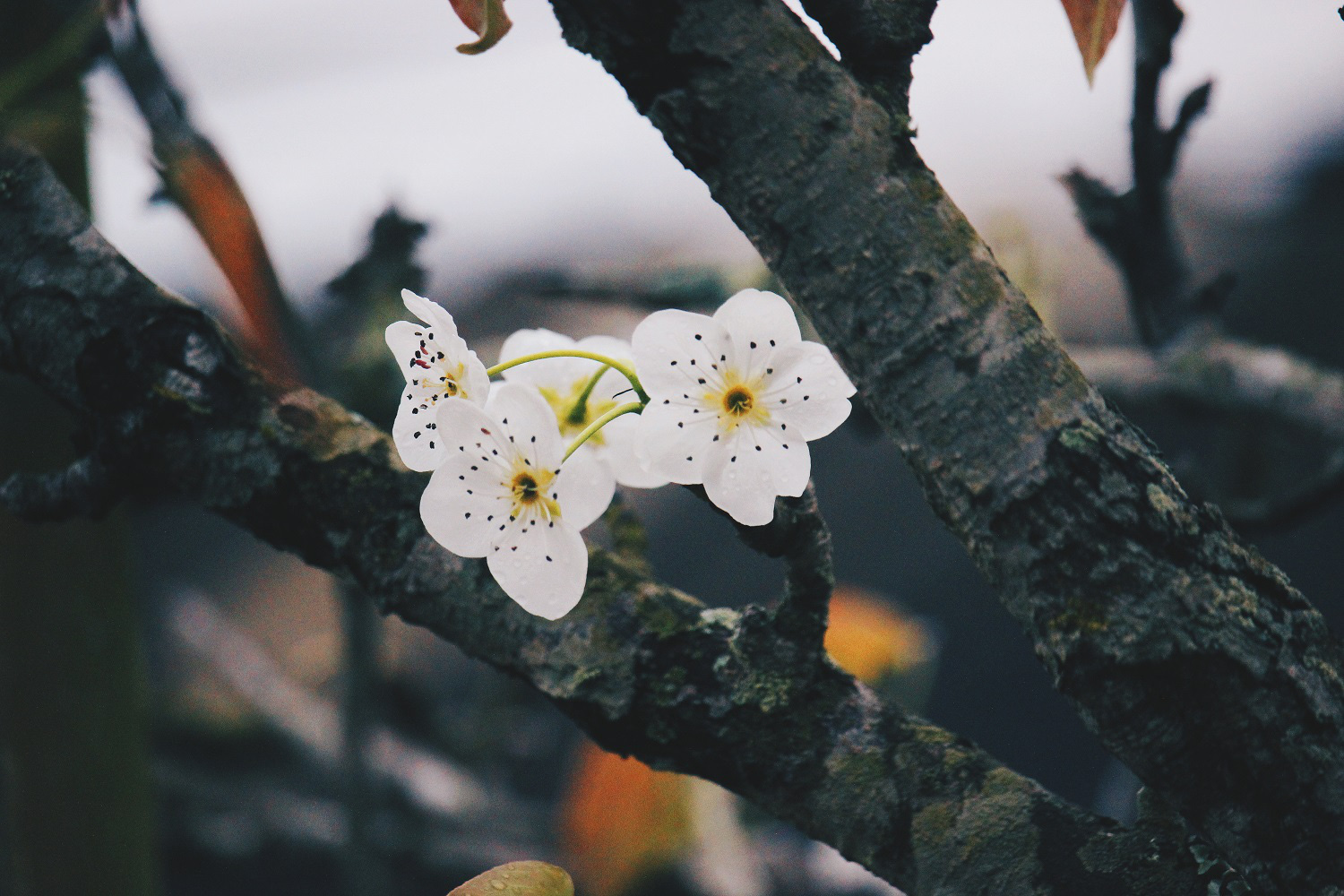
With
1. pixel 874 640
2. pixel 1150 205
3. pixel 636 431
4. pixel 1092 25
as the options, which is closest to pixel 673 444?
pixel 636 431

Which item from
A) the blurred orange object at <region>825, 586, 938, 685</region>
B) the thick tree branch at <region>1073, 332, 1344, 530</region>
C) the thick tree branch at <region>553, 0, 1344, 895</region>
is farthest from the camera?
the blurred orange object at <region>825, 586, 938, 685</region>

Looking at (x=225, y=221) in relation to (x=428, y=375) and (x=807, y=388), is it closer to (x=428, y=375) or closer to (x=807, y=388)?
(x=428, y=375)

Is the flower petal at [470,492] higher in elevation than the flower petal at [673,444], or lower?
lower

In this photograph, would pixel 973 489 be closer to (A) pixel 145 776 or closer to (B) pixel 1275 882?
(B) pixel 1275 882

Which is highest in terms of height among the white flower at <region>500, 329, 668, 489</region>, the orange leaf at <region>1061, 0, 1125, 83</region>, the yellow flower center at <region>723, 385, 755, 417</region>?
the orange leaf at <region>1061, 0, 1125, 83</region>

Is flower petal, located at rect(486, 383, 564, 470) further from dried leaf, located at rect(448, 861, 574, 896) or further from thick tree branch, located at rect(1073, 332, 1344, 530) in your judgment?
thick tree branch, located at rect(1073, 332, 1344, 530)

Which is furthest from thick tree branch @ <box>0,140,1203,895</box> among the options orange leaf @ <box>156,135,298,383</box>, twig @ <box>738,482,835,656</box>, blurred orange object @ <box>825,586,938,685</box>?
blurred orange object @ <box>825,586,938,685</box>

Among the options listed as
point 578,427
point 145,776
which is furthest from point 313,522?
point 145,776

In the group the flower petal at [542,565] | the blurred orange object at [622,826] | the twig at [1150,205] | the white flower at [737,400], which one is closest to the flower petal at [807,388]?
the white flower at [737,400]

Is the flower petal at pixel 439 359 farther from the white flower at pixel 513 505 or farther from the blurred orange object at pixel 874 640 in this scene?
the blurred orange object at pixel 874 640
